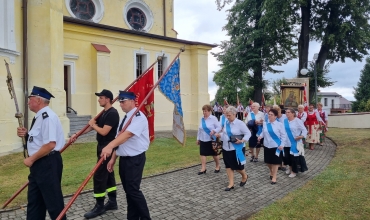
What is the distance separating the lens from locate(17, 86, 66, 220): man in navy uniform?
3833mm

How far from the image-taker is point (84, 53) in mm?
16000

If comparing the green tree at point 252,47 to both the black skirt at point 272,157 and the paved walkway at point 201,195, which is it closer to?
the paved walkway at point 201,195

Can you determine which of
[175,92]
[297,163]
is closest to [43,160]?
[175,92]

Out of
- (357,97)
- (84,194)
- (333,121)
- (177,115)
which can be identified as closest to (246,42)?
(333,121)

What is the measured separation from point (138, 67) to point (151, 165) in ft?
35.7

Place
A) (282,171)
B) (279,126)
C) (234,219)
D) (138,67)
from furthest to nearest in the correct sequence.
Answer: (138,67) < (282,171) < (279,126) < (234,219)

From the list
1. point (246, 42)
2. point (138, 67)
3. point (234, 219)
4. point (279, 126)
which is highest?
point (246, 42)

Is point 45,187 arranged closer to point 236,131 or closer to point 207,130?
point 236,131

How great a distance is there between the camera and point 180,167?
8.82 m

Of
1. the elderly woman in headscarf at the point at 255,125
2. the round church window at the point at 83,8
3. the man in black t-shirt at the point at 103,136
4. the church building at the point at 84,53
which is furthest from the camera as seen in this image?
the round church window at the point at 83,8

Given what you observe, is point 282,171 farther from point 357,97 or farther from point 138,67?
point 357,97

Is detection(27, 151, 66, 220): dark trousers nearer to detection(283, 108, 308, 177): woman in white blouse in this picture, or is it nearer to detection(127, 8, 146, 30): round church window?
detection(283, 108, 308, 177): woman in white blouse

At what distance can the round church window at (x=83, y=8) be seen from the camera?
19359 mm

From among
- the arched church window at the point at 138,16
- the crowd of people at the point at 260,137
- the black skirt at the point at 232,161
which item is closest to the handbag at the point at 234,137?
the crowd of people at the point at 260,137
